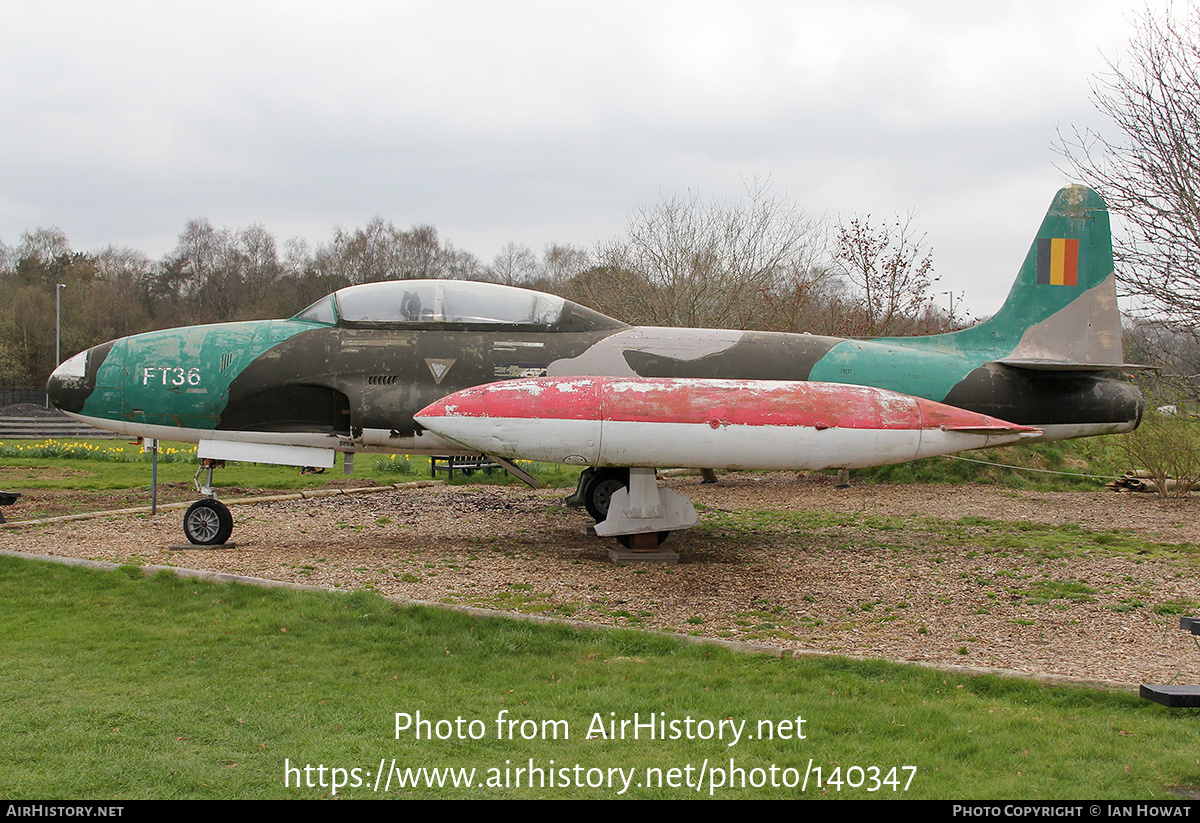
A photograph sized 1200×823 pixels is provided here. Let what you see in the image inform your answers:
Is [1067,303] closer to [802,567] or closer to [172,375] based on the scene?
[802,567]

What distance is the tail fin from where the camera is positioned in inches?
428

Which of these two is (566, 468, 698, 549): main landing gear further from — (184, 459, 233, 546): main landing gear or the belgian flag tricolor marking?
the belgian flag tricolor marking

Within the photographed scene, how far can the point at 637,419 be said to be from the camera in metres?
8.09

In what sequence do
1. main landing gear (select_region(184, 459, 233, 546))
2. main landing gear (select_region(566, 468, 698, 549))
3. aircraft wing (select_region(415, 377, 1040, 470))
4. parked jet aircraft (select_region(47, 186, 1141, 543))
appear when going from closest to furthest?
1. aircraft wing (select_region(415, 377, 1040, 470))
2. parked jet aircraft (select_region(47, 186, 1141, 543))
3. main landing gear (select_region(566, 468, 698, 549))
4. main landing gear (select_region(184, 459, 233, 546))

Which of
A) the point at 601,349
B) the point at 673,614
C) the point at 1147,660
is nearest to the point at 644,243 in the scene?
the point at 601,349

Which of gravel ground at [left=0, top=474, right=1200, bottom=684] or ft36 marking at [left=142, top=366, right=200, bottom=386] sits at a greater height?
ft36 marking at [left=142, top=366, right=200, bottom=386]

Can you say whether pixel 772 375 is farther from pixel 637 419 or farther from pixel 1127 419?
pixel 1127 419

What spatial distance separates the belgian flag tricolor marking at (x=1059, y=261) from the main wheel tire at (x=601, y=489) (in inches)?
243

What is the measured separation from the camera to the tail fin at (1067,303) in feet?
35.7

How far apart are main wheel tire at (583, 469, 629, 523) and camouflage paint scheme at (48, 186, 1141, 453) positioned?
2264 millimetres

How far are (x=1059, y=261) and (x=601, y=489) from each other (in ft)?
22.3

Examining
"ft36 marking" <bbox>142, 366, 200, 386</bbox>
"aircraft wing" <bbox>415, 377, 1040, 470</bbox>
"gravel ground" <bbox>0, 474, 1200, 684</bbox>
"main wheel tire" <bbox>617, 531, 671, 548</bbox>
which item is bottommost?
"gravel ground" <bbox>0, 474, 1200, 684</bbox>

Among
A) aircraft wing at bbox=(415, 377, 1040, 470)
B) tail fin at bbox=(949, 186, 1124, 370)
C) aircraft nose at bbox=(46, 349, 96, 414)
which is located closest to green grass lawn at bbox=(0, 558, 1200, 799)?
aircraft wing at bbox=(415, 377, 1040, 470)
